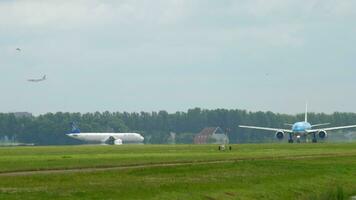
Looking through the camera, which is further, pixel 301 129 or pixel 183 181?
pixel 301 129

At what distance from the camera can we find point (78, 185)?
1983 inches

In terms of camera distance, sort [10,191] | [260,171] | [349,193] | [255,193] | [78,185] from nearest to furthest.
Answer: [10,191] < [78,185] < [255,193] < [349,193] < [260,171]

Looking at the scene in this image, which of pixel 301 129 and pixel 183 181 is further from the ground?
pixel 301 129

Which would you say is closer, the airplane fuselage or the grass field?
the grass field

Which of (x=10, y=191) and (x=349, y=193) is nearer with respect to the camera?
(x=10, y=191)

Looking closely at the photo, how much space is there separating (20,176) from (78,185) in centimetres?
788

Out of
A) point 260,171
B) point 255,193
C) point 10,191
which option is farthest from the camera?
point 260,171

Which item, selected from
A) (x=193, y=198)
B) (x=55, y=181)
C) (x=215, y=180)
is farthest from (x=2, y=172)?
(x=193, y=198)

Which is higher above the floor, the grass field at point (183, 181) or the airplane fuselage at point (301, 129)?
the airplane fuselage at point (301, 129)

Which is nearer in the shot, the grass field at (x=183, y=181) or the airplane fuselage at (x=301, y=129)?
the grass field at (x=183, y=181)

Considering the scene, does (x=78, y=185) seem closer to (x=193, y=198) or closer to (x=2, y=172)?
(x=193, y=198)

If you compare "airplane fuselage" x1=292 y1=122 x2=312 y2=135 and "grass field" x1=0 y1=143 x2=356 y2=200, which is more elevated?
"airplane fuselage" x1=292 y1=122 x2=312 y2=135

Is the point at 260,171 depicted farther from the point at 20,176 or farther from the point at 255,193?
the point at 20,176

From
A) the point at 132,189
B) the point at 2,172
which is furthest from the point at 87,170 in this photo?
the point at 132,189
